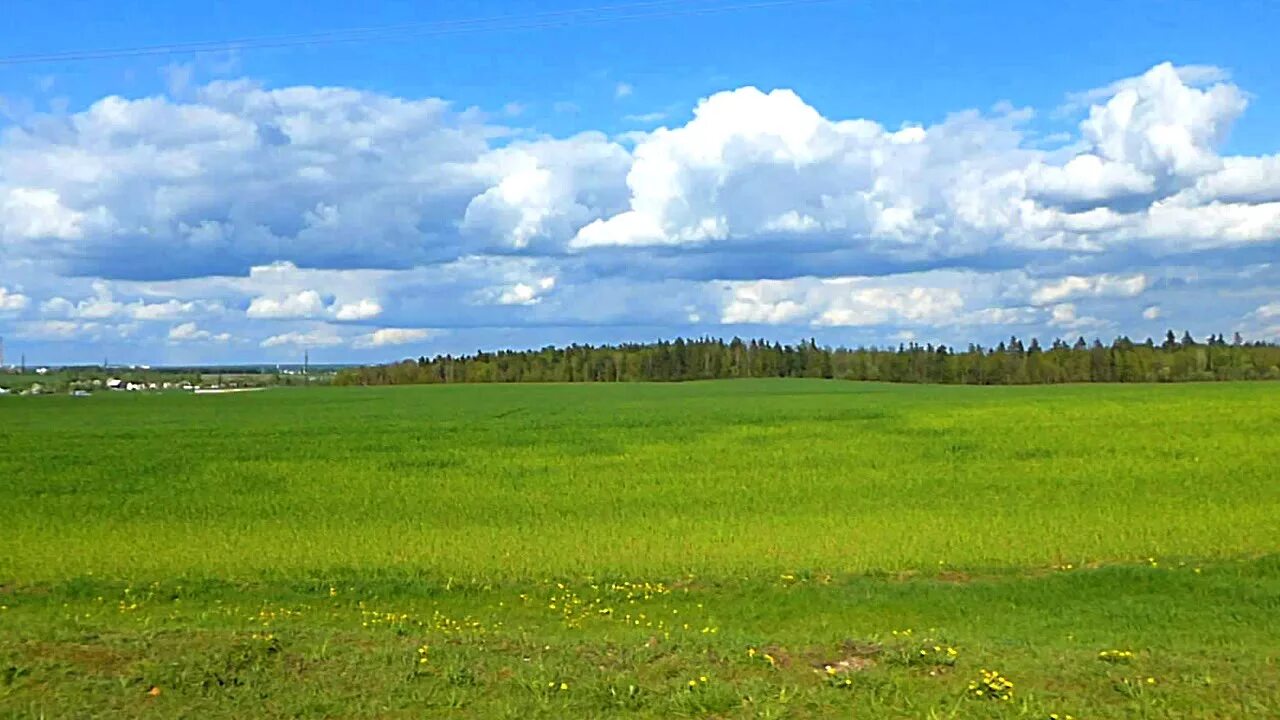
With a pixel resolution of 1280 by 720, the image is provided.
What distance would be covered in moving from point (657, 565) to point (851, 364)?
11990 cm

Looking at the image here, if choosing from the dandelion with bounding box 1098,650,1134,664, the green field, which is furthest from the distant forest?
the dandelion with bounding box 1098,650,1134,664

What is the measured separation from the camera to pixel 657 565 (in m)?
18.8

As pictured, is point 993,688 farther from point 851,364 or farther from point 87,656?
point 851,364

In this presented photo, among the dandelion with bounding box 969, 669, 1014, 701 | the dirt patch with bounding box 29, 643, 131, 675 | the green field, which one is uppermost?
the dirt patch with bounding box 29, 643, 131, 675

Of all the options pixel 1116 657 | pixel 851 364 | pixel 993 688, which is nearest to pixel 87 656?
pixel 993 688

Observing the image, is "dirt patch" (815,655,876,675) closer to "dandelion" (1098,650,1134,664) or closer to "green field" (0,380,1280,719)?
"green field" (0,380,1280,719)

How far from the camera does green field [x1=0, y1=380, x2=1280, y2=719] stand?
334 inches

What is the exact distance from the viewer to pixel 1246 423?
1485 inches

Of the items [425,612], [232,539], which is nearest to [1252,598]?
[425,612]

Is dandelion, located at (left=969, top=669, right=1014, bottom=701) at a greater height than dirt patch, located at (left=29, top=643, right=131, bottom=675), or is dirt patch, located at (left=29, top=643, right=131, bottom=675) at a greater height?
dirt patch, located at (left=29, top=643, right=131, bottom=675)

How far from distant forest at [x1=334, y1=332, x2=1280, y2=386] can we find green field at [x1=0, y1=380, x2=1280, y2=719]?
7130 cm

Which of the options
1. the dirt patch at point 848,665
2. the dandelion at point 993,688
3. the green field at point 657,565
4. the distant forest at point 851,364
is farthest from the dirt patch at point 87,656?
the distant forest at point 851,364

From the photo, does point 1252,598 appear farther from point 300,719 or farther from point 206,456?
point 206,456

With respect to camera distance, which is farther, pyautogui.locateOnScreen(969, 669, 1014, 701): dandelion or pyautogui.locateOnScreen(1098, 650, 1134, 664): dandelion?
pyautogui.locateOnScreen(1098, 650, 1134, 664): dandelion
